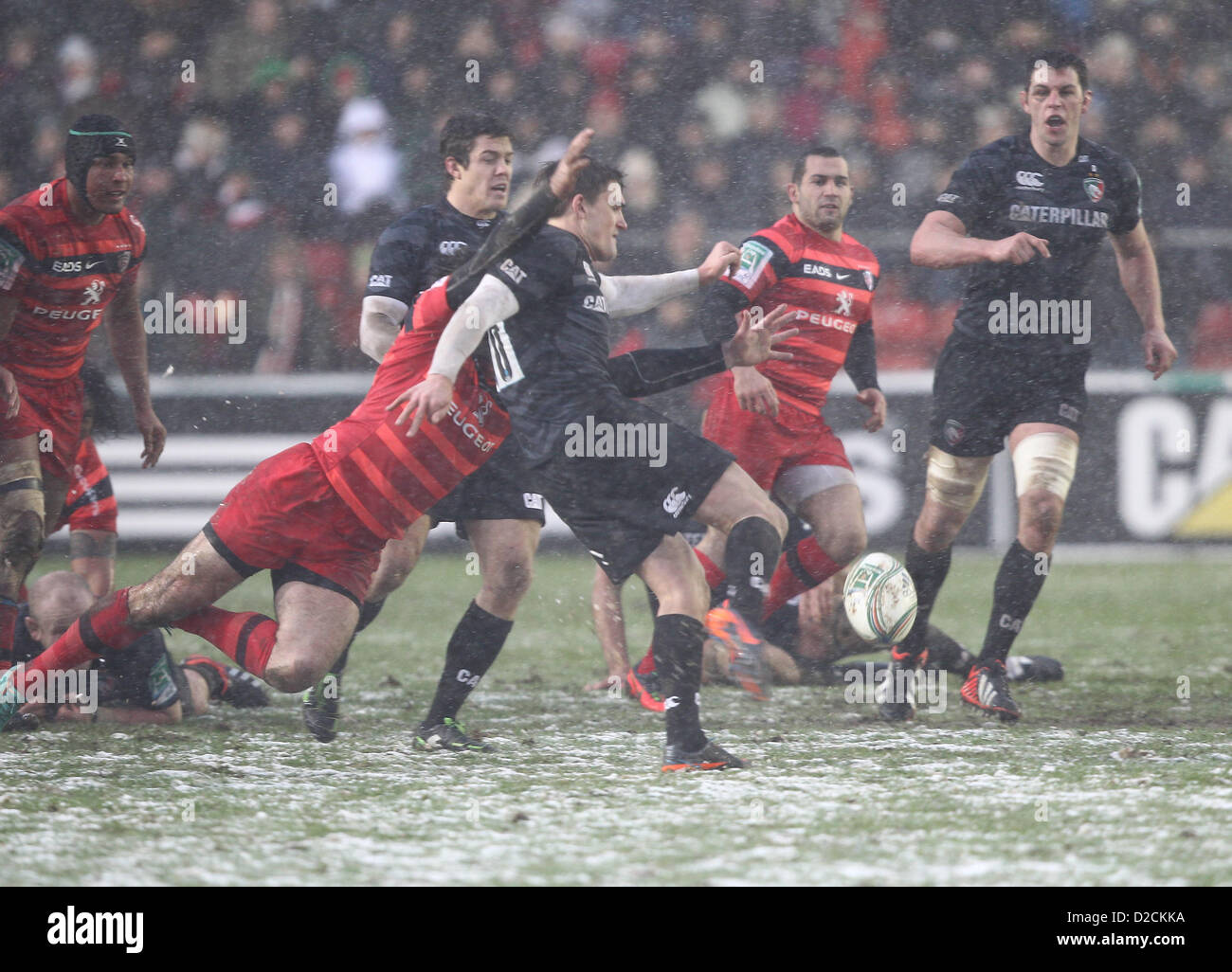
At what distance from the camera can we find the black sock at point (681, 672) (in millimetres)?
3967

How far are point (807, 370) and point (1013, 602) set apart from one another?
1.20 metres

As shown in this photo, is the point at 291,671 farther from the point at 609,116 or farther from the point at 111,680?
the point at 609,116

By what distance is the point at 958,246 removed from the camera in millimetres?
4797

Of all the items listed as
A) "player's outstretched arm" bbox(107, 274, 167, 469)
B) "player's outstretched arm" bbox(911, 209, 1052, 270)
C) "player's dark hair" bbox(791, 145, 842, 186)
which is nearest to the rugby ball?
"player's outstretched arm" bbox(911, 209, 1052, 270)

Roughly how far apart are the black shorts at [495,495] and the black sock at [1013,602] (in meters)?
1.54

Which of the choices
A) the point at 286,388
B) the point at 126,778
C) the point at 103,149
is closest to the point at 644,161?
the point at 286,388

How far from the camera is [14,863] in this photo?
2992 mm

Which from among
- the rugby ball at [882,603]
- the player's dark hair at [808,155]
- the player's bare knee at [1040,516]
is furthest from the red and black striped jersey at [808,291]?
the player's bare knee at [1040,516]

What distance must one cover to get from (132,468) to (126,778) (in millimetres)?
5959

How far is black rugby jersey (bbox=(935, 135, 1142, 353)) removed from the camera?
504 centimetres

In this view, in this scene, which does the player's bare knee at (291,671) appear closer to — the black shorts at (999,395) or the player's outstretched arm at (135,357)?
the player's outstretched arm at (135,357)

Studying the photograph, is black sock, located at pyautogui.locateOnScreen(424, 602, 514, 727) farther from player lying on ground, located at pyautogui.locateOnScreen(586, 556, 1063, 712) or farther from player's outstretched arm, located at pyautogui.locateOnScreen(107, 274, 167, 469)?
player's outstretched arm, located at pyautogui.locateOnScreen(107, 274, 167, 469)
